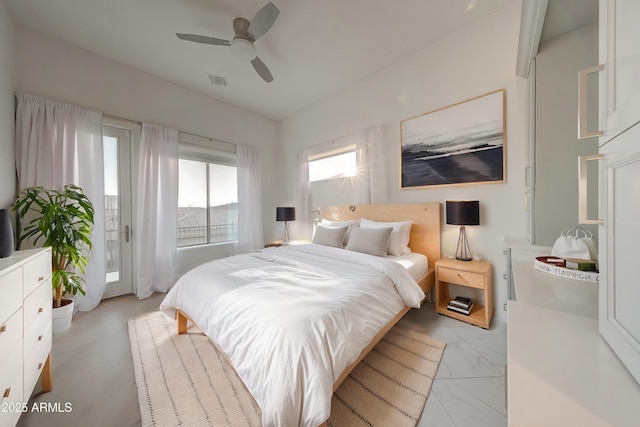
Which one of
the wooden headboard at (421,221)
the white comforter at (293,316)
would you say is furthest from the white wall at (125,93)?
the wooden headboard at (421,221)

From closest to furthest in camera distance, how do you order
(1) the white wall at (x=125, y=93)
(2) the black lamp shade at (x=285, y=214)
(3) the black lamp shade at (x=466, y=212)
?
(3) the black lamp shade at (x=466, y=212)
(1) the white wall at (x=125, y=93)
(2) the black lamp shade at (x=285, y=214)

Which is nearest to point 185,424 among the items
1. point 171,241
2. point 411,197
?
point 171,241

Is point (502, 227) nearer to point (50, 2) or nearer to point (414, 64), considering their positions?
point (414, 64)

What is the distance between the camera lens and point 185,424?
4.11 feet

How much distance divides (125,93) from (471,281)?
471 cm

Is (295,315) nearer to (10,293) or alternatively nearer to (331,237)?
(10,293)

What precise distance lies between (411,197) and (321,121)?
211 centimetres

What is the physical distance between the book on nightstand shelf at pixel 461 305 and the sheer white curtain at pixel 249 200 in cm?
326

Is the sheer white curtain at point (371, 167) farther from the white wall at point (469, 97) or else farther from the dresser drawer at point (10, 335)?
the dresser drawer at point (10, 335)

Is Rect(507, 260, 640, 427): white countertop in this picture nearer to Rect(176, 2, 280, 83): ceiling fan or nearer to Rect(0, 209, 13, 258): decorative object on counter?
Rect(0, 209, 13, 258): decorative object on counter

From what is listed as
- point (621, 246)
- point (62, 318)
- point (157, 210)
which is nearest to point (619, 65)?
point (621, 246)

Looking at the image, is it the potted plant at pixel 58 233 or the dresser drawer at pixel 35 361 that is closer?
the dresser drawer at pixel 35 361

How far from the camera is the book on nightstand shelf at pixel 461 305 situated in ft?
7.46

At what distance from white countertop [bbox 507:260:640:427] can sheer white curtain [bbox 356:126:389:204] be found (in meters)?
2.38
